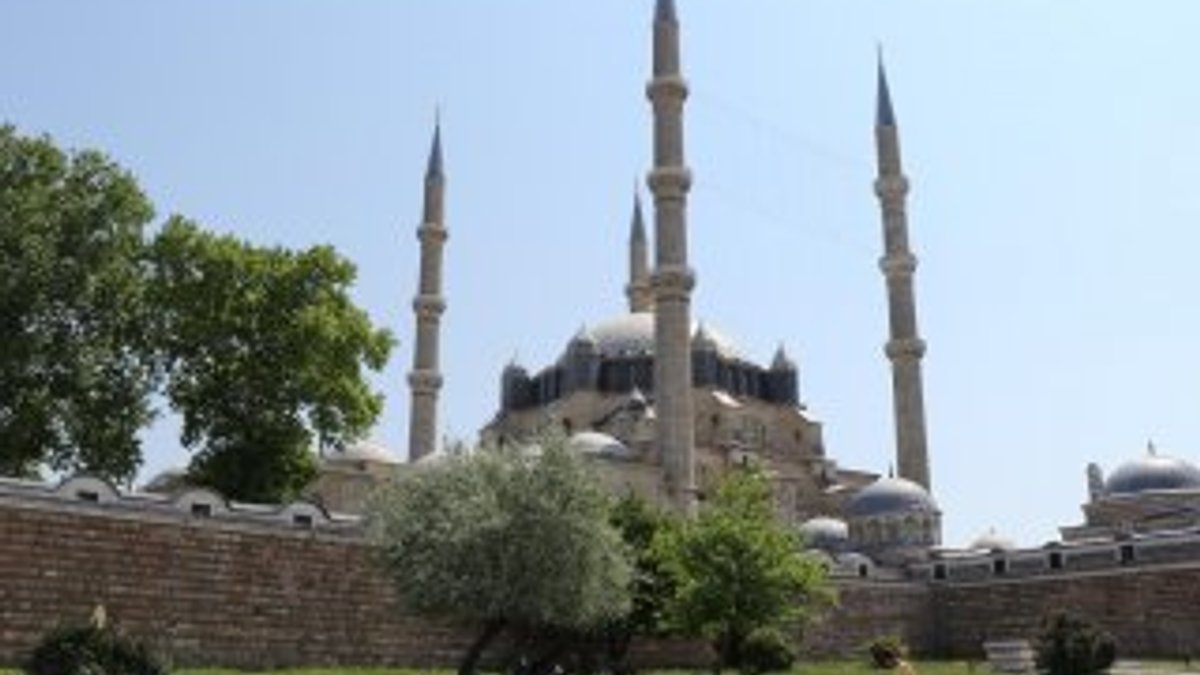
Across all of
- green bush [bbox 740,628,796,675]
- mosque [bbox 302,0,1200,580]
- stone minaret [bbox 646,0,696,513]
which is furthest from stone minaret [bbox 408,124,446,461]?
green bush [bbox 740,628,796,675]

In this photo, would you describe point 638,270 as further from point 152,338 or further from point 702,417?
point 152,338

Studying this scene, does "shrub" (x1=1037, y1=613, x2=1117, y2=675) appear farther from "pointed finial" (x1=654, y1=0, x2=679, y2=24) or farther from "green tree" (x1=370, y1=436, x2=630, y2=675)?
"pointed finial" (x1=654, y1=0, x2=679, y2=24)

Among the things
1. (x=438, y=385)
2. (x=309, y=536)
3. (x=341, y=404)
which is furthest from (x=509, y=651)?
(x=438, y=385)

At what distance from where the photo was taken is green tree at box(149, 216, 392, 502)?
26.5 m

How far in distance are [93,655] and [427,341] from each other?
85.0 ft

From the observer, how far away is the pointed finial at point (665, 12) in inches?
1369

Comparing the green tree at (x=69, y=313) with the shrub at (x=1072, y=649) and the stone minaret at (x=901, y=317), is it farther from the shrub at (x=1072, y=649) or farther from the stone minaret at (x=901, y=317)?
the stone minaret at (x=901, y=317)

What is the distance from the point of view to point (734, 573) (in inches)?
891

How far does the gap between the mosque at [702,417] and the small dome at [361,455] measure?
0.23 feet

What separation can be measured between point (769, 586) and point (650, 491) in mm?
12328

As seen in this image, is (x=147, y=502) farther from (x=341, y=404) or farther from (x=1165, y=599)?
(x=1165, y=599)

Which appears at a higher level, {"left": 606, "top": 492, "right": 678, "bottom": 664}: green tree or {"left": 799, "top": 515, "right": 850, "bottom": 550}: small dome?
{"left": 799, "top": 515, "right": 850, "bottom": 550}: small dome

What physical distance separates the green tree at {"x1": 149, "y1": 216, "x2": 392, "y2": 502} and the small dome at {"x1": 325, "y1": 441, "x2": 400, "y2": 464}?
13174mm

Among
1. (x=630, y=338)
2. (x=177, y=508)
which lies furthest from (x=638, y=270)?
(x=177, y=508)
